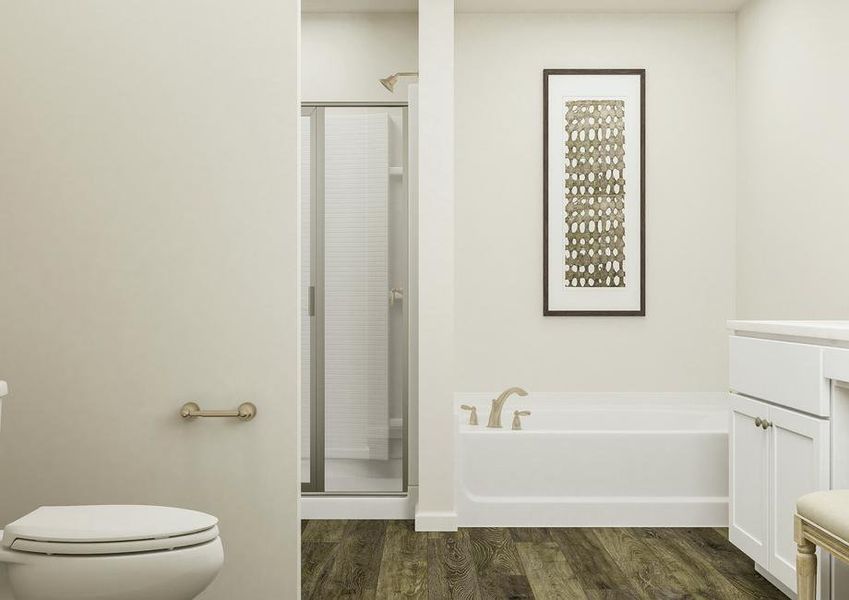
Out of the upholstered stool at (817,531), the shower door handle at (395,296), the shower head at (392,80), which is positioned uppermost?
the shower head at (392,80)

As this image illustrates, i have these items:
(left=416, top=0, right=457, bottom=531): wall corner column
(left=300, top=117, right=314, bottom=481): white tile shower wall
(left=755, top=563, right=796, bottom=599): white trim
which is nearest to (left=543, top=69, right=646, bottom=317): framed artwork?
(left=416, top=0, right=457, bottom=531): wall corner column

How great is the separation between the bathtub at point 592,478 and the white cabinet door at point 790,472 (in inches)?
38.4

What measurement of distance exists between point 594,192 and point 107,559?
11.0ft

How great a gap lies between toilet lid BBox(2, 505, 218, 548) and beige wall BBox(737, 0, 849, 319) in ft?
9.27

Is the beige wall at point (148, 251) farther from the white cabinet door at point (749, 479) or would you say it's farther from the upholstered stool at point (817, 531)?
the white cabinet door at point (749, 479)

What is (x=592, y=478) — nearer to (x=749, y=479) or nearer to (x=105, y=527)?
(x=749, y=479)

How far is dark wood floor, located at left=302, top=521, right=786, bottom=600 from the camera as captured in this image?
108 inches

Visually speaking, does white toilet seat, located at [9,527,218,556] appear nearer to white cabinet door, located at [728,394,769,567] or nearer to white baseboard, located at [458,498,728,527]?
white cabinet door, located at [728,394,769,567]

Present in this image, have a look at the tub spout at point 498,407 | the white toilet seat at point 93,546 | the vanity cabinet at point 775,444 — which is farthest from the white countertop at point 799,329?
the white toilet seat at point 93,546

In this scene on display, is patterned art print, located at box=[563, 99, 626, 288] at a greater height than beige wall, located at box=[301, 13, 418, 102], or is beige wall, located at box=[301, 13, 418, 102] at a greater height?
beige wall, located at box=[301, 13, 418, 102]

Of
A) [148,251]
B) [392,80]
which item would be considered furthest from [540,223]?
[148,251]

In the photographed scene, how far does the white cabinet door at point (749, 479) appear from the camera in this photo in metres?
2.64

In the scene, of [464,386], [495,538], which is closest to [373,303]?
[464,386]

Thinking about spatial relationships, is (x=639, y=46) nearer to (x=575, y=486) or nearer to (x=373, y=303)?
(x=373, y=303)
